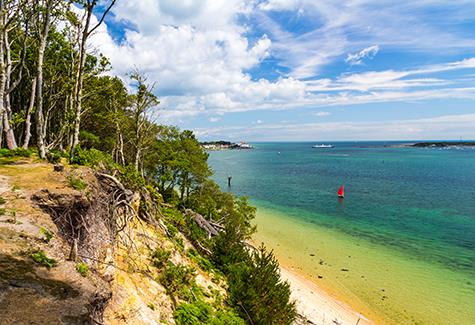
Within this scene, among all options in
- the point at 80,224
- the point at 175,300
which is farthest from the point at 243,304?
the point at 80,224

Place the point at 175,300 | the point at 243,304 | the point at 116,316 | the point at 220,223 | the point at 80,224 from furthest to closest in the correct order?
1. the point at 220,223
2. the point at 243,304
3. the point at 175,300
4. the point at 80,224
5. the point at 116,316

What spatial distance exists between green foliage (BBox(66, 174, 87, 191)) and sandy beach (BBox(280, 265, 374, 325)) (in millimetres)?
14262

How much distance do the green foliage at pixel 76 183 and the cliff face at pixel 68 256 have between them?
0.03 metres

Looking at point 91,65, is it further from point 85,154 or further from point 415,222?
point 415,222

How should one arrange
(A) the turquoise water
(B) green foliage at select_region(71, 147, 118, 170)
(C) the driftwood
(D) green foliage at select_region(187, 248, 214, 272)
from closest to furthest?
(B) green foliage at select_region(71, 147, 118, 170)
(D) green foliage at select_region(187, 248, 214, 272)
(C) the driftwood
(A) the turquoise water

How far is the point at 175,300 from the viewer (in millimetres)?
10969

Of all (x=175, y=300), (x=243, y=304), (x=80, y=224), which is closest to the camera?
(x=80, y=224)

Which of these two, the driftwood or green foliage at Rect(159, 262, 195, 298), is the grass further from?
the driftwood

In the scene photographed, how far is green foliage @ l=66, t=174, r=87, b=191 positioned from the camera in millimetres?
8727

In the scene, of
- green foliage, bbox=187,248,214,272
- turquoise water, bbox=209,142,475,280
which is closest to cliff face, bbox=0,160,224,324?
green foliage, bbox=187,248,214,272

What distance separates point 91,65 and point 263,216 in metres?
31.5

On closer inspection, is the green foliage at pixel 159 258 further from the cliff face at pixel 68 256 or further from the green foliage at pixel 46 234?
the green foliage at pixel 46 234

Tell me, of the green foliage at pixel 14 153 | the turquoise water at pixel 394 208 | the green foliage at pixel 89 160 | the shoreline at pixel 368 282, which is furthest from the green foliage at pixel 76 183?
the turquoise water at pixel 394 208

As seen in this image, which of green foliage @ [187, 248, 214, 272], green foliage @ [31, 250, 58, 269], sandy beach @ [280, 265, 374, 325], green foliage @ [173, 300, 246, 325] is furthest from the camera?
sandy beach @ [280, 265, 374, 325]
